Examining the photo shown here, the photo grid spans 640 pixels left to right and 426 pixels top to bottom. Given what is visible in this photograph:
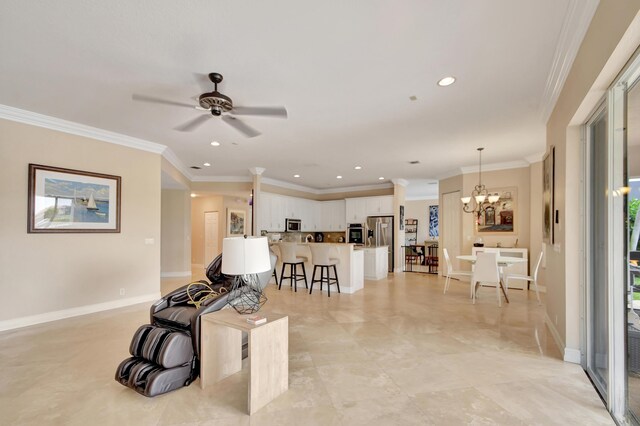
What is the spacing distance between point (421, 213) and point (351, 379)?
36.5ft

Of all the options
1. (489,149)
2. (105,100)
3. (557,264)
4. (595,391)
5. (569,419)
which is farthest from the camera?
(489,149)

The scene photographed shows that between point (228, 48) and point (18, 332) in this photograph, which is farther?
point (18, 332)

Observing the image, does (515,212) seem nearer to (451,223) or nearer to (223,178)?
(451,223)

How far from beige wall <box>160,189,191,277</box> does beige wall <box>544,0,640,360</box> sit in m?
7.55

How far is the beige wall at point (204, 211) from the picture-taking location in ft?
30.5

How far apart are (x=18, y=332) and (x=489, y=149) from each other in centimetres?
740

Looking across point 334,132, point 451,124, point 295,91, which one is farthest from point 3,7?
point 451,124

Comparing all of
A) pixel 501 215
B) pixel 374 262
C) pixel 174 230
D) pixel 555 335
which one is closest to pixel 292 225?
pixel 374 262

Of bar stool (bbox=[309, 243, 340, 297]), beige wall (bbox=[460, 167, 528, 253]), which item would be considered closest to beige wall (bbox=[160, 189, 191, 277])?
bar stool (bbox=[309, 243, 340, 297])

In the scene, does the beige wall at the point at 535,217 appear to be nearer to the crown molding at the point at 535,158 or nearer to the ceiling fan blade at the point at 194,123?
the crown molding at the point at 535,158

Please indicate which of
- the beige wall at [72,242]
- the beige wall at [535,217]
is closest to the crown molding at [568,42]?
the beige wall at [535,217]

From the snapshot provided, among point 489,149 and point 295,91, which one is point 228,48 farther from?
point 489,149

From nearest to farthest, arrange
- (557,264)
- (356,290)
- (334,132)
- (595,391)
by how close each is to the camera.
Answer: (595,391) < (557,264) < (334,132) < (356,290)

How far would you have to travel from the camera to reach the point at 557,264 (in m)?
3.12
